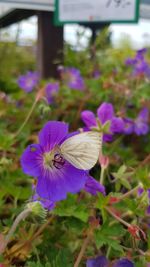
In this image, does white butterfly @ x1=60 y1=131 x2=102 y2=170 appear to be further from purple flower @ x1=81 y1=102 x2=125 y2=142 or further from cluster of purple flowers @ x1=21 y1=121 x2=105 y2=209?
purple flower @ x1=81 y1=102 x2=125 y2=142

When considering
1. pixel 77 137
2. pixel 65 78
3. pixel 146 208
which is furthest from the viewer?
pixel 65 78

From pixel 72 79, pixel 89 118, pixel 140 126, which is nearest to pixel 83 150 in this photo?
pixel 89 118

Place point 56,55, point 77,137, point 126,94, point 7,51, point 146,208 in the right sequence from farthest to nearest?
1. point 7,51
2. point 56,55
3. point 126,94
4. point 146,208
5. point 77,137

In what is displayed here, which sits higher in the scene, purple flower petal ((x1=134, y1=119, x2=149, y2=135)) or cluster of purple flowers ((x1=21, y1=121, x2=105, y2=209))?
cluster of purple flowers ((x1=21, y1=121, x2=105, y2=209))

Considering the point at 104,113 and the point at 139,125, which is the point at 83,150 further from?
the point at 139,125

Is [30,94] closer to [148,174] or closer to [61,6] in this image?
[61,6]

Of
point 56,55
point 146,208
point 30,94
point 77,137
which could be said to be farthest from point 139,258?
point 56,55

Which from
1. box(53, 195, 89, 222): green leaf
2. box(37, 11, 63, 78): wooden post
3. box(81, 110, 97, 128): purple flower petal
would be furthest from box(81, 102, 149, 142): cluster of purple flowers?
box(37, 11, 63, 78): wooden post
